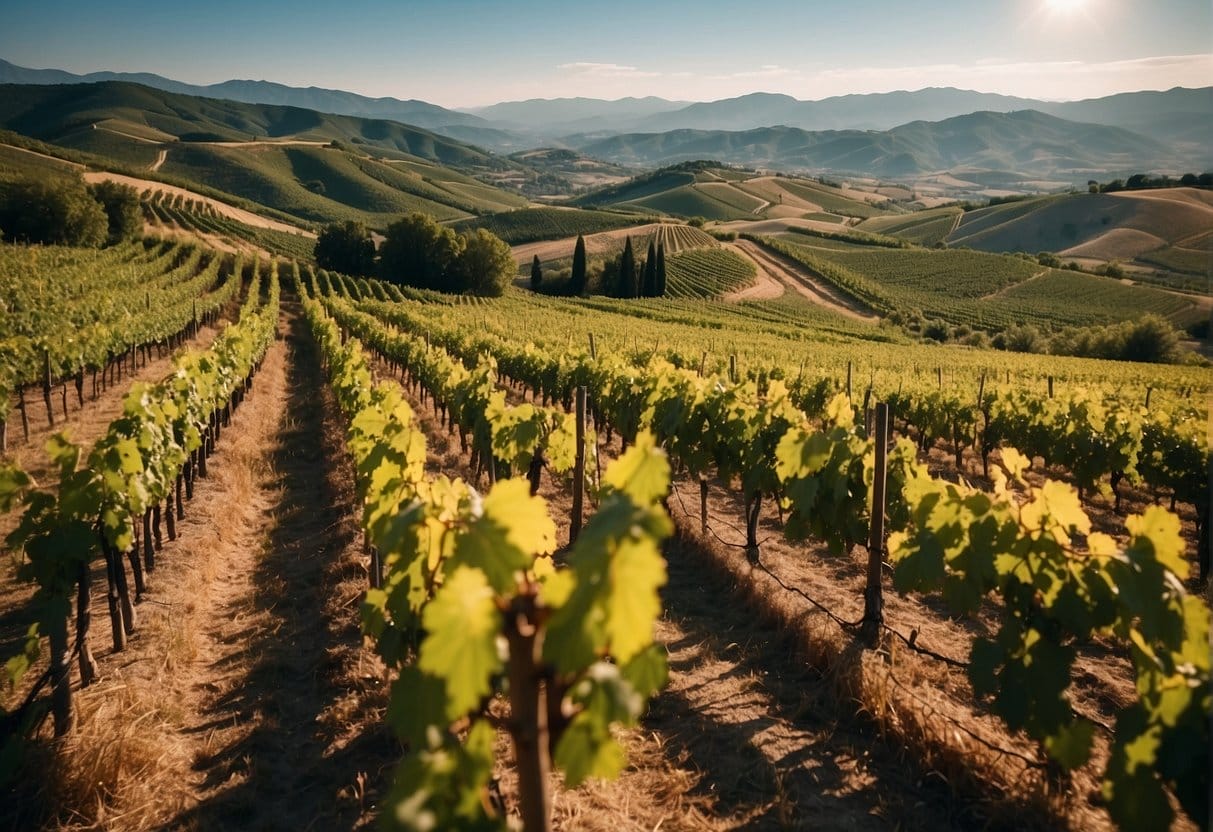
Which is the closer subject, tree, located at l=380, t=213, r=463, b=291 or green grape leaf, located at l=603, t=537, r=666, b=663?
green grape leaf, located at l=603, t=537, r=666, b=663

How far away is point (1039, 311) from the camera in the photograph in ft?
219

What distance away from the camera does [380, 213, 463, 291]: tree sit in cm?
6066

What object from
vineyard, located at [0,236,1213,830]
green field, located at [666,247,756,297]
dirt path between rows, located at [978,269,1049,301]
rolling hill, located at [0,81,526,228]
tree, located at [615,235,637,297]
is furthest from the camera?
rolling hill, located at [0,81,526,228]

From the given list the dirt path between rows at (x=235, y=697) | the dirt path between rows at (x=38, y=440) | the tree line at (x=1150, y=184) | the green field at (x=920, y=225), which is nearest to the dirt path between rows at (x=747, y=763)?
the dirt path between rows at (x=235, y=697)

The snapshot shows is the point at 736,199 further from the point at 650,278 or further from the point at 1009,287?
the point at 650,278

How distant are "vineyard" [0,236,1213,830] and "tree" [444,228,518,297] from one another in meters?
50.2

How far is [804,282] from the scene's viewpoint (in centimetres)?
7625

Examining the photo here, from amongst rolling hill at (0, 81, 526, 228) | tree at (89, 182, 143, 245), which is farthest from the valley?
rolling hill at (0, 81, 526, 228)

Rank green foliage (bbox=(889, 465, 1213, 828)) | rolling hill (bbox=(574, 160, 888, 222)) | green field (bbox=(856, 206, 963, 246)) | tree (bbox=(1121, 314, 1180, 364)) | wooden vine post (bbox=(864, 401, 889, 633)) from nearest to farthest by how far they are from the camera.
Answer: green foliage (bbox=(889, 465, 1213, 828))
wooden vine post (bbox=(864, 401, 889, 633))
tree (bbox=(1121, 314, 1180, 364))
green field (bbox=(856, 206, 963, 246))
rolling hill (bbox=(574, 160, 888, 222))

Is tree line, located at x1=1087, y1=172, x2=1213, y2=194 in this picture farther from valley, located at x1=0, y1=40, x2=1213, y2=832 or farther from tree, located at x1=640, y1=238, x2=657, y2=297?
valley, located at x1=0, y1=40, x2=1213, y2=832

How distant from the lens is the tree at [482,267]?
5969cm

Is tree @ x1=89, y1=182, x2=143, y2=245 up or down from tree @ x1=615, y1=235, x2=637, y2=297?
up

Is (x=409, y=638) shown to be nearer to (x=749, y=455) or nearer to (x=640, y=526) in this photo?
(x=640, y=526)

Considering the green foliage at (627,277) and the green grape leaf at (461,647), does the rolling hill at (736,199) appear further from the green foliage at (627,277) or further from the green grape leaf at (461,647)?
the green grape leaf at (461,647)
